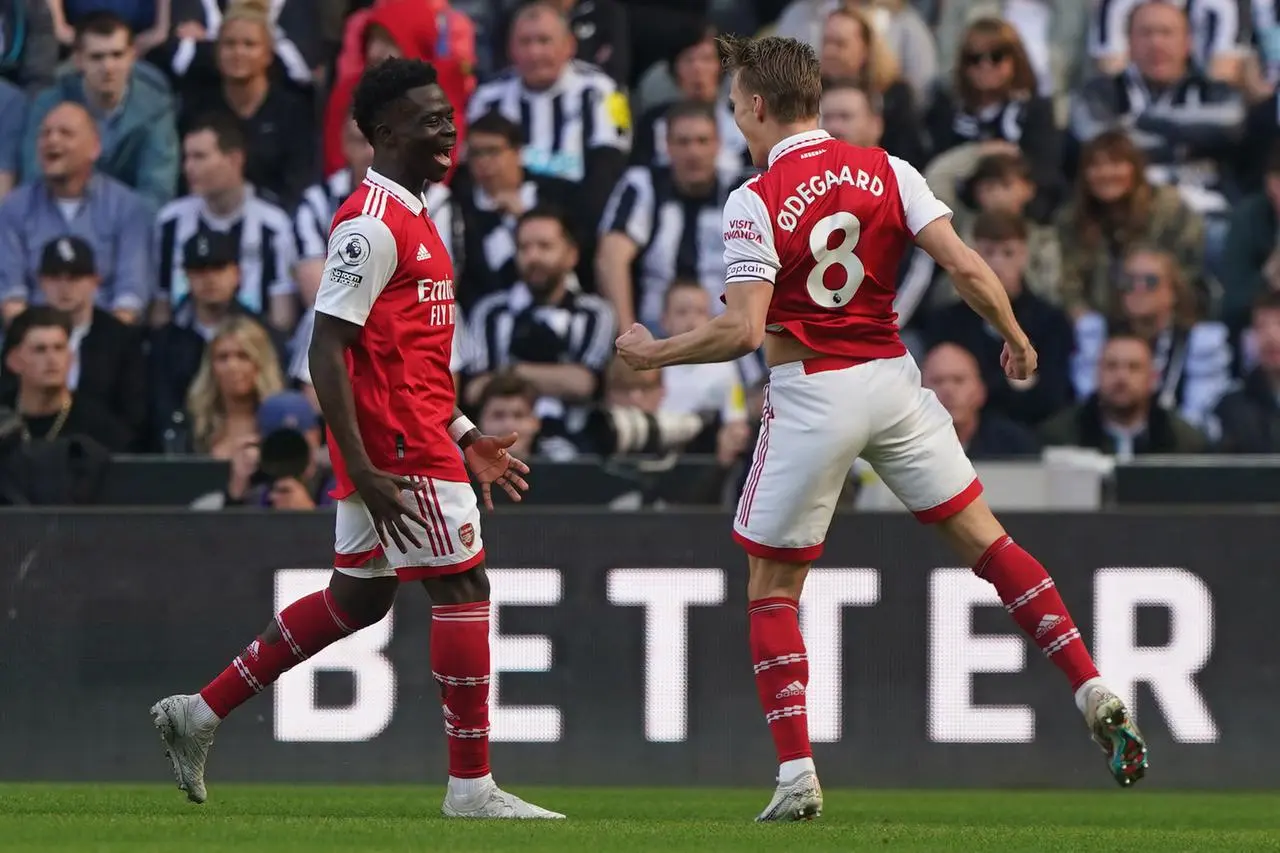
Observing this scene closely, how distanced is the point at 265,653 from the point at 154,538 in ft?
7.92

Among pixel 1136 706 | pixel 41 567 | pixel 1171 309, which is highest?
pixel 1171 309

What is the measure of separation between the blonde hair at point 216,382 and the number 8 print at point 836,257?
4.81 metres

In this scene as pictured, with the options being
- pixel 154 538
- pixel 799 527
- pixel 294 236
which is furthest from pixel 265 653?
pixel 294 236

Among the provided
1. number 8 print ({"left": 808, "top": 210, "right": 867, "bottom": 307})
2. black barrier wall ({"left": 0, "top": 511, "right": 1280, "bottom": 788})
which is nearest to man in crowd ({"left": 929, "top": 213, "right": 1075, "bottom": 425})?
black barrier wall ({"left": 0, "top": 511, "right": 1280, "bottom": 788})

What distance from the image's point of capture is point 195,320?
11.6 m

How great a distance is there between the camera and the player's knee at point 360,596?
22.0 feet

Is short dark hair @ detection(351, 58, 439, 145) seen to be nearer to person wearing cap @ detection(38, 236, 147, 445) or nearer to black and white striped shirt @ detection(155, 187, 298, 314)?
person wearing cap @ detection(38, 236, 147, 445)

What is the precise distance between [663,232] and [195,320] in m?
2.49

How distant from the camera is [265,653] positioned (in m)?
6.85

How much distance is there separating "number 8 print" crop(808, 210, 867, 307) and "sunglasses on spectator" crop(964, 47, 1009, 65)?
5.90 metres

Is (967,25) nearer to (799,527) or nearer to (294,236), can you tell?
(294,236)

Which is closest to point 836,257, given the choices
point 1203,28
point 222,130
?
point 222,130

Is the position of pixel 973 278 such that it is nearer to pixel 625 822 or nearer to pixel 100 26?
pixel 625 822

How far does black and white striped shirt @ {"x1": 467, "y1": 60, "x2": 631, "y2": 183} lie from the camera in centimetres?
1221
